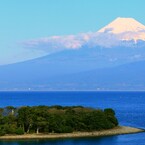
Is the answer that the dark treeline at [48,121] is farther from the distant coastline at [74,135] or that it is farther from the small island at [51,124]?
the distant coastline at [74,135]

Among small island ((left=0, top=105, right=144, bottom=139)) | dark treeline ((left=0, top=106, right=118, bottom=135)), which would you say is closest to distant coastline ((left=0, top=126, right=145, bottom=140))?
small island ((left=0, top=105, right=144, bottom=139))

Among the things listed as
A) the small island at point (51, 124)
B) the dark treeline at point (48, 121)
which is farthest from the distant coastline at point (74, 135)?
the dark treeline at point (48, 121)

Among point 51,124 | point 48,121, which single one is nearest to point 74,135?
point 51,124

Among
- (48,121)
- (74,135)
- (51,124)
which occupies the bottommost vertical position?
(74,135)

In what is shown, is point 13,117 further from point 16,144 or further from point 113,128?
point 113,128

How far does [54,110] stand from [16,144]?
15.5 meters

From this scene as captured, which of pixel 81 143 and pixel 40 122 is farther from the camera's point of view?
pixel 40 122

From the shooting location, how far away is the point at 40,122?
212 ft

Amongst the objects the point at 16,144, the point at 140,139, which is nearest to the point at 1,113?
the point at 16,144

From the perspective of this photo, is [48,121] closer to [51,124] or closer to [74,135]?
[51,124]

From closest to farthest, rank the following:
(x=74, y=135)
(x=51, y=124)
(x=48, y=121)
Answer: (x=74, y=135), (x=51, y=124), (x=48, y=121)

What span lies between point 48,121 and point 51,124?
2.19 ft

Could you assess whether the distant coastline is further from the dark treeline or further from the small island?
the dark treeline

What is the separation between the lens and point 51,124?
65.3 meters
